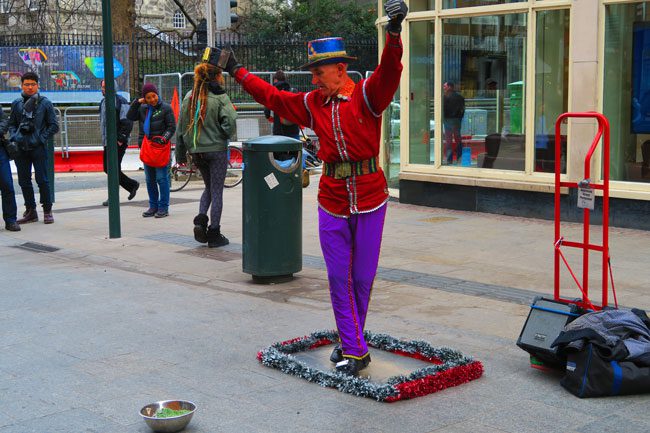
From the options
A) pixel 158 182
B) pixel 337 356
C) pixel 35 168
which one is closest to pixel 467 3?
pixel 158 182

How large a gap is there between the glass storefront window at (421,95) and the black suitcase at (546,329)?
25.7 feet

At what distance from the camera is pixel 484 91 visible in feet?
41.6

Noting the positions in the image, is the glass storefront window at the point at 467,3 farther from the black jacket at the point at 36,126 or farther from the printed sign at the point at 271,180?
the black jacket at the point at 36,126

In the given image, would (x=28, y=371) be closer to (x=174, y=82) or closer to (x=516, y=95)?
(x=516, y=95)

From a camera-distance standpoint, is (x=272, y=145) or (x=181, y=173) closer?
(x=272, y=145)

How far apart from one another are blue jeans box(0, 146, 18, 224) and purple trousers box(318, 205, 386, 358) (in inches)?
285

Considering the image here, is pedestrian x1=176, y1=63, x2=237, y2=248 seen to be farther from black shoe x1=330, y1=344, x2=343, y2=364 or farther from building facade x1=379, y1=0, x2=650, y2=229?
black shoe x1=330, y1=344, x2=343, y2=364

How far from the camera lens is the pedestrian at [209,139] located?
32.4 feet

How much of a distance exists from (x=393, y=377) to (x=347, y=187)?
1.15 m

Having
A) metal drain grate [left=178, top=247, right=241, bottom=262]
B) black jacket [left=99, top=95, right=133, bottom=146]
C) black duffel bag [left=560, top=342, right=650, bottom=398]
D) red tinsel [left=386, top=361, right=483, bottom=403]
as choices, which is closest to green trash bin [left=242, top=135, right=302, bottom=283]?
metal drain grate [left=178, top=247, right=241, bottom=262]

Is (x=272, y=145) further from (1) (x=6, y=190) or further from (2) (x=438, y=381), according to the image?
(1) (x=6, y=190)

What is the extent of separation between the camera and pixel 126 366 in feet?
18.8

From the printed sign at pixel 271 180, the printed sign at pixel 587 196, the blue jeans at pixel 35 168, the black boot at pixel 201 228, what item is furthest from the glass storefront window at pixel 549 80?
the blue jeans at pixel 35 168

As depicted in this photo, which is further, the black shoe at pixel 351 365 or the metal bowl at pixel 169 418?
the black shoe at pixel 351 365
